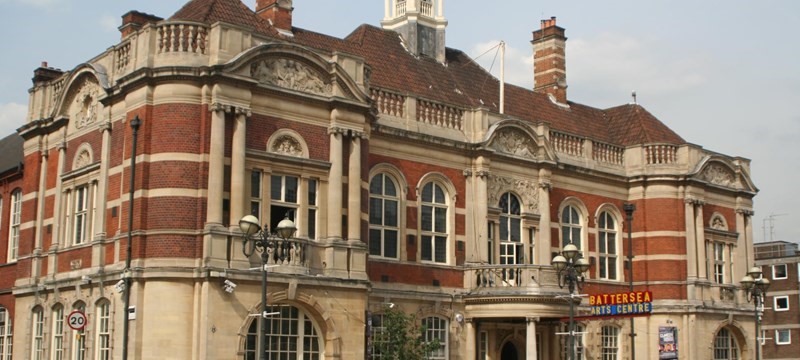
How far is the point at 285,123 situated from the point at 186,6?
6437 millimetres

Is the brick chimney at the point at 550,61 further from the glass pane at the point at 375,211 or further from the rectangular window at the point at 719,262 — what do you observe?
the glass pane at the point at 375,211

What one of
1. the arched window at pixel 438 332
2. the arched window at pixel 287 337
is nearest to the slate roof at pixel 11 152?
the arched window at pixel 287 337

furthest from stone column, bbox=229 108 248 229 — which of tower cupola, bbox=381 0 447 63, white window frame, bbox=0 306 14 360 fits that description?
tower cupola, bbox=381 0 447 63

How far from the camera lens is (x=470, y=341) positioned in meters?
31.9

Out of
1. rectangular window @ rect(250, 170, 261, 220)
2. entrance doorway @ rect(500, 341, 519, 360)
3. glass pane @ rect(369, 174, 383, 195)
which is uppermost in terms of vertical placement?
glass pane @ rect(369, 174, 383, 195)

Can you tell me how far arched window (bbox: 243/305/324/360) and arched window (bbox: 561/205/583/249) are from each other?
40.7 feet

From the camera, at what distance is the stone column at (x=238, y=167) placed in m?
25.1

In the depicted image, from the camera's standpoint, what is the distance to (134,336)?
24234 mm

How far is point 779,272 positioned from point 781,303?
1.83 m

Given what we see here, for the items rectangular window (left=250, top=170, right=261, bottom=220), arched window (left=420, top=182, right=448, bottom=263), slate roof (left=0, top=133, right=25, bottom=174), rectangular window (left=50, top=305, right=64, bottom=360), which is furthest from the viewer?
slate roof (left=0, top=133, right=25, bottom=174)

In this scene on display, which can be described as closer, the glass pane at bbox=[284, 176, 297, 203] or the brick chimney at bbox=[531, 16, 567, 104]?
the glass pane at bbox=[284, 176, 297, 203]

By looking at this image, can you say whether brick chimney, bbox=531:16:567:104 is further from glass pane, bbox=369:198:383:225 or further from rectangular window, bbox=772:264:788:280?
rectangular window, bbox=772:264:788:280

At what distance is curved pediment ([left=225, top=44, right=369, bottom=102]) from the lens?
2591 cm

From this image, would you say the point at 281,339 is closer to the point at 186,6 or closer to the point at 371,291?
the point at 371,291
